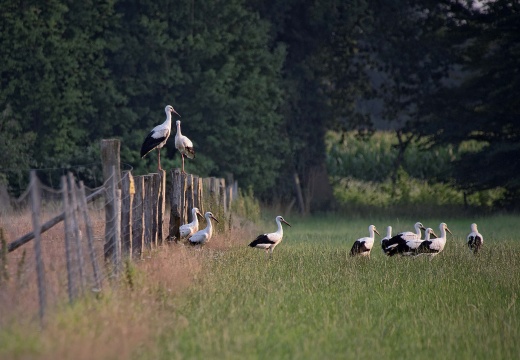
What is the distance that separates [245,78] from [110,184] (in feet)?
88.2

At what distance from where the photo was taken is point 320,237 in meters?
29.9

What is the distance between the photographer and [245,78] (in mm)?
41375

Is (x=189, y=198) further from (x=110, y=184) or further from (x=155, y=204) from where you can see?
(x=110, y=184)

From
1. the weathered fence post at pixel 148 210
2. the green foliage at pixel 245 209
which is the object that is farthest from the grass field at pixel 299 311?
the green foliage at pixel 245 209

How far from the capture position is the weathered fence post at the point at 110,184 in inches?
574

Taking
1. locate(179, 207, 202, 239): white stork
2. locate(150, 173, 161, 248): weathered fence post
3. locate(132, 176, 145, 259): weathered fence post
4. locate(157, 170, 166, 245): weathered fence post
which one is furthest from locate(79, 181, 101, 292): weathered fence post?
locate(179, 207, 202, 239): white stork

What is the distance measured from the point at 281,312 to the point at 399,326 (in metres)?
1.46

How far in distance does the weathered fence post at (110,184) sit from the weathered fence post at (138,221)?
4.73 feet

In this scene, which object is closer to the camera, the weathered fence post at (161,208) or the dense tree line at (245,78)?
the weathered fence post at (161,208)

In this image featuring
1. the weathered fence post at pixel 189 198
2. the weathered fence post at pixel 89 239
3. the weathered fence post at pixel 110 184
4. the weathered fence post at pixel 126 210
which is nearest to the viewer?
the weathered fence post at pixel 89 239

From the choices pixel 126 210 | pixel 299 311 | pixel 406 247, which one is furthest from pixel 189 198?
pixel 299 311

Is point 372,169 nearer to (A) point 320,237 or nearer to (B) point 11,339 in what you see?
(A) point 320,237

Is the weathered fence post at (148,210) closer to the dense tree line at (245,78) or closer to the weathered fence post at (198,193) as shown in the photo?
the weathered fence post at (198,193)

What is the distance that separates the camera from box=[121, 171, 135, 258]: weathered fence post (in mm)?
15797
